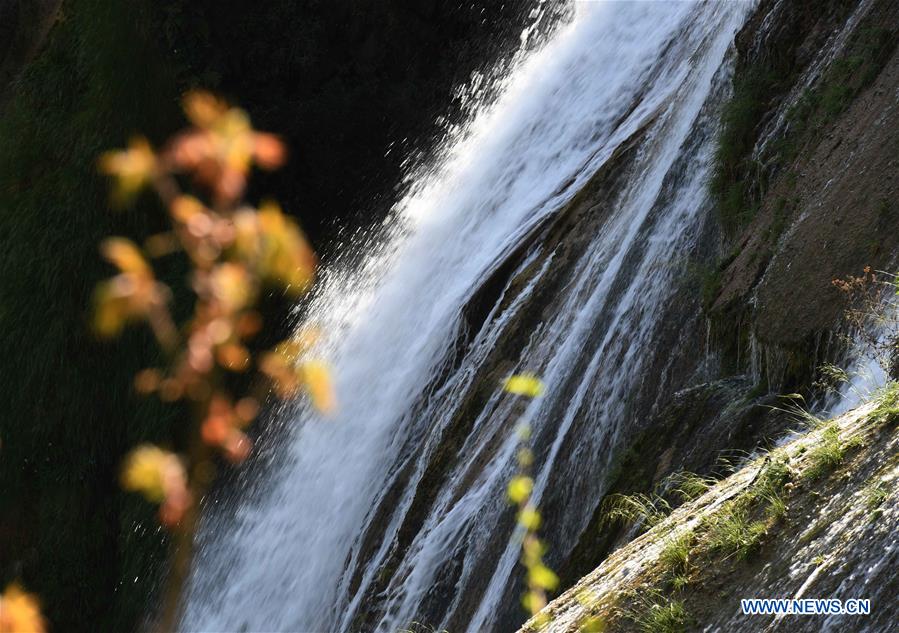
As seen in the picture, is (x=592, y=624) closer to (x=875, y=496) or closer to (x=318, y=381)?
(x=875, y=496)

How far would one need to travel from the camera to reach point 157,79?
1259 centimetres

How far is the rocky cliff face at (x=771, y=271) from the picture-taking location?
3.06 metres

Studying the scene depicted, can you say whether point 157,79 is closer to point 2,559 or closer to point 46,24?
point 2,559

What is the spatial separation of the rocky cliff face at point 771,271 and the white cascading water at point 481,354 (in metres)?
0.34

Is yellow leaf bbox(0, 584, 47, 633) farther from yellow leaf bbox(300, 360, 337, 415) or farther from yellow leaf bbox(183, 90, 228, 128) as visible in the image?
yellow leaf bbox(183, 90, 228, 128)

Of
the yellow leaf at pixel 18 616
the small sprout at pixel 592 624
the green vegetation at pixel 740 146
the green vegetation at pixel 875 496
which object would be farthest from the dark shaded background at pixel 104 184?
the yellow leaf at pixel 18 616

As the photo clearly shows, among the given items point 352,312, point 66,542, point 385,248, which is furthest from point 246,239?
point 66,542

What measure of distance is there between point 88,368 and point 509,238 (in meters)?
5.82

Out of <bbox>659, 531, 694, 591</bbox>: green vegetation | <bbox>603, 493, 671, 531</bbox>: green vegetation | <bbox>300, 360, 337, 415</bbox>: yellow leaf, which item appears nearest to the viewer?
<bbox>300, 360, 337, 415</bbox>: yellow leaf

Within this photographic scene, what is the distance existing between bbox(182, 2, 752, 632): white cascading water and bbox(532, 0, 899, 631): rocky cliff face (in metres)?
0.34

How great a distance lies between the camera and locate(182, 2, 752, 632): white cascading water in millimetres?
A: 5781

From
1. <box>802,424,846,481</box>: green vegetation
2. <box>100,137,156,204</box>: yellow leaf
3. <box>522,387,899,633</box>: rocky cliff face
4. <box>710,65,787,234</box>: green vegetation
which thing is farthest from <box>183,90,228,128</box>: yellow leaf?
<box>710,65,787,234</box>: green vegetation

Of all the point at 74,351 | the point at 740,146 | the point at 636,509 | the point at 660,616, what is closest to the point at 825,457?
the point at 660,616

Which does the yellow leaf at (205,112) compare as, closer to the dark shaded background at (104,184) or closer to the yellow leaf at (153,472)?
the yellow leaf at (153,472)
